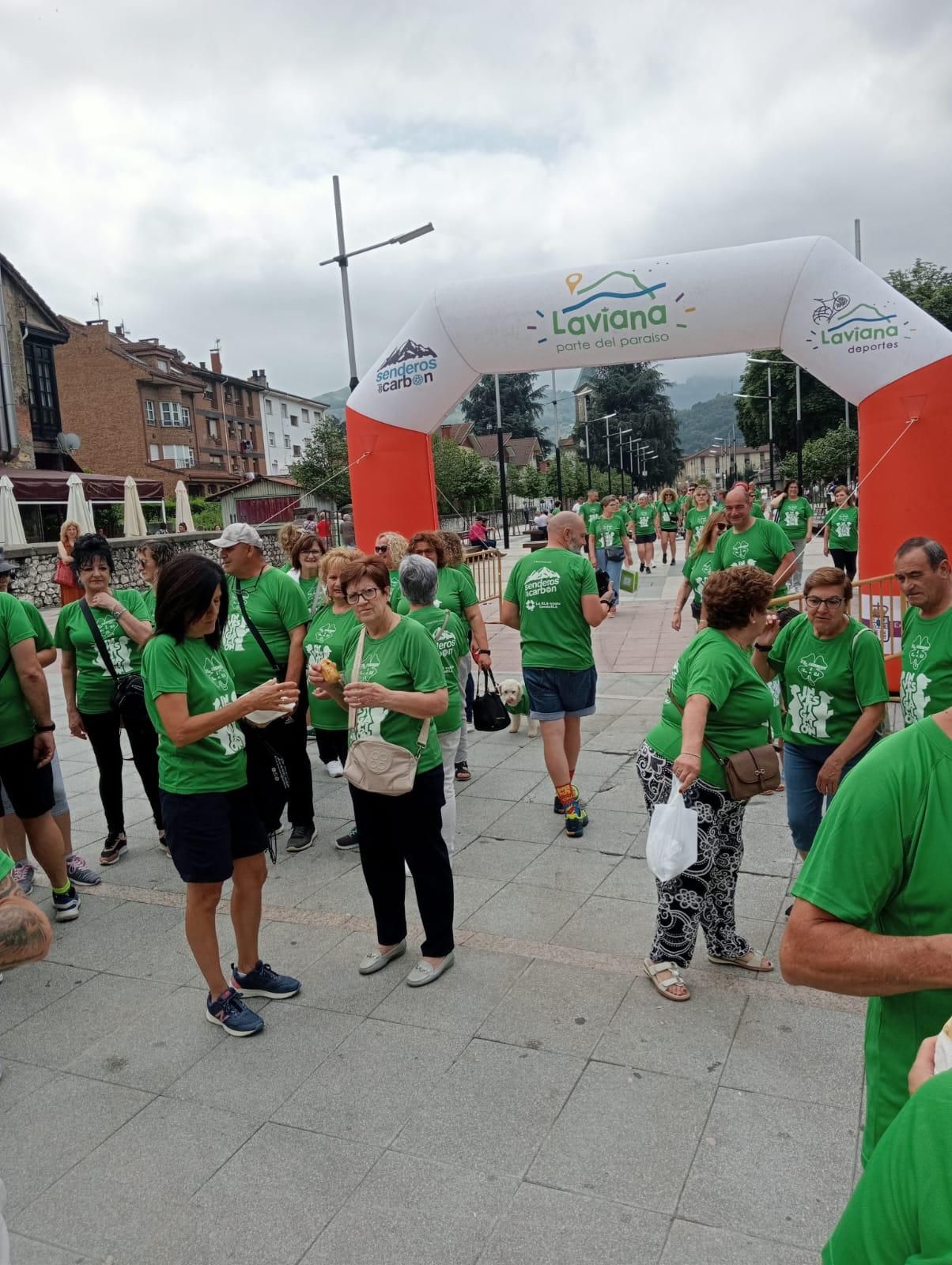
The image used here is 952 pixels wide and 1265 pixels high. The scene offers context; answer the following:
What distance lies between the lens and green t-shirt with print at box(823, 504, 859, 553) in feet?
43.6

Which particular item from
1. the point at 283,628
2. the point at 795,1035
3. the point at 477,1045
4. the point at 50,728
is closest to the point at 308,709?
the point at 283,628

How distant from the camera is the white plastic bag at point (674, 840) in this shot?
10.5ft

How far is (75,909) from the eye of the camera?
15.0 ft

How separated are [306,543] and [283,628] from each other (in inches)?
49.7

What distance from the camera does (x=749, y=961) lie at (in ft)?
12.2

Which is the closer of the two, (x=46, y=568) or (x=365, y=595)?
(x=365, y=595)

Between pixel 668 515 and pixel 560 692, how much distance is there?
1683 centimetres

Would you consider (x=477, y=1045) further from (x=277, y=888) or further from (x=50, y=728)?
(x=50, y=728)

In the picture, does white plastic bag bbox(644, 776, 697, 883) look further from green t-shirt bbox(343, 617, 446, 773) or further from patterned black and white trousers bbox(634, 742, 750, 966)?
green t-shirt bbox(343, 617, 446, 773)

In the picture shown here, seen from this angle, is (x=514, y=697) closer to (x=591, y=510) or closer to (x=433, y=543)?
(x=433, y=543)

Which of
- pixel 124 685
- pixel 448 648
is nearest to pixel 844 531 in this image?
pixel 448 648

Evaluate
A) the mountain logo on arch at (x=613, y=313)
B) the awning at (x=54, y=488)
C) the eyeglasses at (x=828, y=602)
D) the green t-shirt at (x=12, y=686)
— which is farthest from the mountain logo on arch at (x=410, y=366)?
the awning at (x=54, y=488)

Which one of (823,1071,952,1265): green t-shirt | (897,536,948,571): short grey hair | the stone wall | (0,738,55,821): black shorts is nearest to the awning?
Result: the stone wall

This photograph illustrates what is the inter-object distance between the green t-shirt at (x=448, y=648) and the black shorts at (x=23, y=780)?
1986mm
